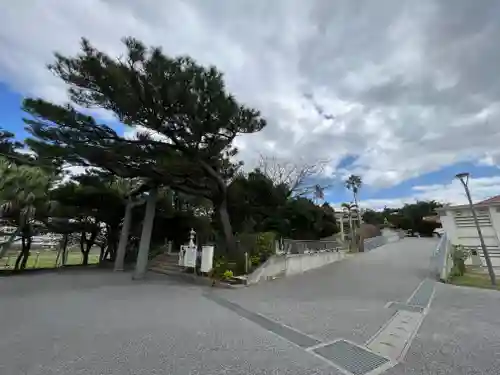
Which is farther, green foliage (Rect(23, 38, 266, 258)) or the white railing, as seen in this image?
the white railing

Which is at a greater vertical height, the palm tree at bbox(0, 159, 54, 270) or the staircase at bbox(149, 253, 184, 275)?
the palm tree at bbox(0, 159, 54, 270)

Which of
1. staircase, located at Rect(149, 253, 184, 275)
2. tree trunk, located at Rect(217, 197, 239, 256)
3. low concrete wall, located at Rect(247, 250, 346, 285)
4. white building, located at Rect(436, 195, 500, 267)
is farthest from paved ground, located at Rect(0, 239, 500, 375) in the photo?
white building, located at Rect(436, 195, 500, 267)

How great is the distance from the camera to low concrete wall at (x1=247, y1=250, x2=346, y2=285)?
8.64 m

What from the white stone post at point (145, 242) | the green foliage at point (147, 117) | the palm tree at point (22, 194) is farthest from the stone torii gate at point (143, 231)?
the palm tree at point (22, 194)

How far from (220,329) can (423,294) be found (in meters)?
5.22

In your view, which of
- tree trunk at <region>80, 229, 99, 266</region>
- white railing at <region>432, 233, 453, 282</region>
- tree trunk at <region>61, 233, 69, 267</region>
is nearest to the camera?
white railing at <region>432, 233, 453, 282</region>

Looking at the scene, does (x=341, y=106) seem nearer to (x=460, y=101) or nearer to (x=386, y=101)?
(x=386, y=101)

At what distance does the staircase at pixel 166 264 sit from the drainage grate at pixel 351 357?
300 inches

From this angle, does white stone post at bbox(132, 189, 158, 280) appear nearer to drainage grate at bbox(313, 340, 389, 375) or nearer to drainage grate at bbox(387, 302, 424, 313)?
drainage grate at bbox(387, 302, 424, 313)

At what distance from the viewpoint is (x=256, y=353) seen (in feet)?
9.78

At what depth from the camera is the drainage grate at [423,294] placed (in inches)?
219

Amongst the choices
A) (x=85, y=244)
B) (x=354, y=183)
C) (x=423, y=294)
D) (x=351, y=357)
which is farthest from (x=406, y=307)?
(x=354, y=183)

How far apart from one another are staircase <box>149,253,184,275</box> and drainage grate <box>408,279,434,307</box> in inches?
286

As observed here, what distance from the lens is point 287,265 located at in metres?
9.98
